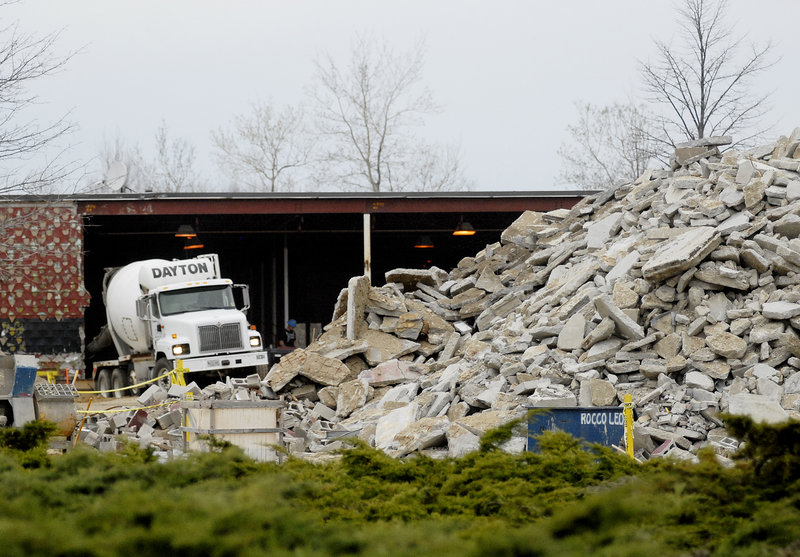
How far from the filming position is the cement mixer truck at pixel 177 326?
21844 mm

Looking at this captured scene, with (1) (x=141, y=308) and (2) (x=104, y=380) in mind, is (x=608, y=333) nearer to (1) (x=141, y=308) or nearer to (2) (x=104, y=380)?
(1) (x=141, y=308)

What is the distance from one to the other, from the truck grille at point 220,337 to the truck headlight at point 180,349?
34 centimetres

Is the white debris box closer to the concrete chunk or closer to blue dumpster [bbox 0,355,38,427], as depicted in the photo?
blue dumpster [bbox 0,355,38,427]

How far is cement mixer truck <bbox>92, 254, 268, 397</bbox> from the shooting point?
21844 mm

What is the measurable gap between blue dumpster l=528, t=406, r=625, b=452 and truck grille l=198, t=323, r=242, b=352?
40.8 ft

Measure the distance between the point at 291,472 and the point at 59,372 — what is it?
71.1 feet

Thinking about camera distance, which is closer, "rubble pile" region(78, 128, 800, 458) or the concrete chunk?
"rubble pile" region(78, 128, 800, 458)

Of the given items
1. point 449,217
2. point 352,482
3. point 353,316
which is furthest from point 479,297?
point 352,482

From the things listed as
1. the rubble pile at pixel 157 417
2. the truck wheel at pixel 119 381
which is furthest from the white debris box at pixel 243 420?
the truck wheel at pixel 119 381

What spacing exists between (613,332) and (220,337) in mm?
10250

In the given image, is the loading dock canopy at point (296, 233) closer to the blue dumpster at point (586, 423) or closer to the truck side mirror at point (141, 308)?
the truck side mirror at point (141, 308)

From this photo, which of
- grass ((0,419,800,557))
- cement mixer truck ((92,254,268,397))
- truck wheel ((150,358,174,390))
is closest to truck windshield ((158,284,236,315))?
cement mixer truck ((92,254,268,397))

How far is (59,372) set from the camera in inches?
1035

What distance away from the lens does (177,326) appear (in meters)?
22.1
